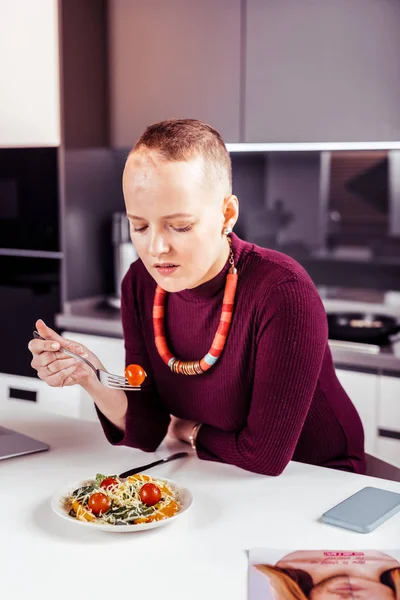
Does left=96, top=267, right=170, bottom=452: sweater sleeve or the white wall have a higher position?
the white wall

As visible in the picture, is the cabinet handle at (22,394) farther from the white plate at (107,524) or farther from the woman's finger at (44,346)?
the white plate at (107,524)

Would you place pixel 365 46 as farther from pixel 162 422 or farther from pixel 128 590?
pixel 128 590

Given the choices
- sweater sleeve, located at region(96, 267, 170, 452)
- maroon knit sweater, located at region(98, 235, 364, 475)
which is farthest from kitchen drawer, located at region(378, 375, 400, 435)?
sweater sleeve, located at region(96, 267, 170, 452)

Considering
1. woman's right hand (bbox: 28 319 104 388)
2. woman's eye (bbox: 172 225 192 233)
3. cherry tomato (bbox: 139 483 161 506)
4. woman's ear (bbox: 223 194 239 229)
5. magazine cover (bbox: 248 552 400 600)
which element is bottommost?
magazine cover (bbox: 248 552 400 600)

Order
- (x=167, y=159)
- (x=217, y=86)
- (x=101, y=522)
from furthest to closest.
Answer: (x=217, y=86) < (x=167, y=159) < (x=101, y=522)

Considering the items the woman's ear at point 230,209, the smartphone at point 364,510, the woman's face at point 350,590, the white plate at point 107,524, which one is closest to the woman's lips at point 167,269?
the woman's ear at point 230,209

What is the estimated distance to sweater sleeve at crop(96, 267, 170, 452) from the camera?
1.64m

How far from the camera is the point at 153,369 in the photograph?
1.79 meters

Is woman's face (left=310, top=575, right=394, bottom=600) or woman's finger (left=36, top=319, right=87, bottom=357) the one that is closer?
woman's face (left=310, top=575, right=394, bottom=600)

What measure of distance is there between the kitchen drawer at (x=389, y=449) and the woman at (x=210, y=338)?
0.84m

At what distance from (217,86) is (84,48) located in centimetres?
62

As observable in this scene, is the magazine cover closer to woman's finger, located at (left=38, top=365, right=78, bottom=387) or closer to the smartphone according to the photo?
the smartphone

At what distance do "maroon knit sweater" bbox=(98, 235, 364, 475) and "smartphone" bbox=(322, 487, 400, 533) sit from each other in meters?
0.18

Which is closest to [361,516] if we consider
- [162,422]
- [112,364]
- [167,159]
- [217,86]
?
[162,422]
